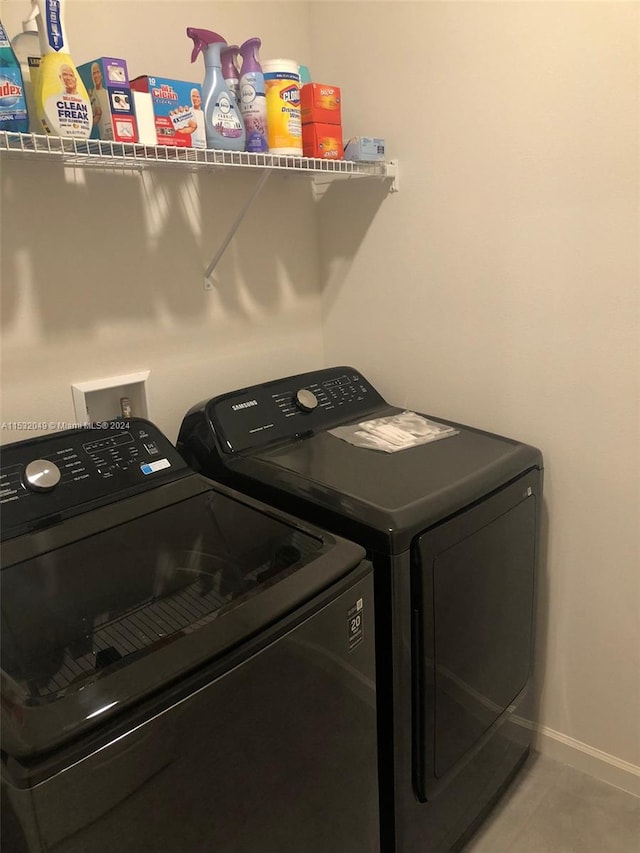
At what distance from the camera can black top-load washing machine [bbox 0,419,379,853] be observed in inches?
32.3

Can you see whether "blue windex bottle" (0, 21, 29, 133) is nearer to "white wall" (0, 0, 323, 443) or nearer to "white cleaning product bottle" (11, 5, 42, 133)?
"white cleaning product bottle" (11, 5, 42, 133)

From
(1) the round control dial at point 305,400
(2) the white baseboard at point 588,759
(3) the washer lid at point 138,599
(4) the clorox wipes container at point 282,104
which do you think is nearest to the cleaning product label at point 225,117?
(4) the clorox wipes container at point 282,104

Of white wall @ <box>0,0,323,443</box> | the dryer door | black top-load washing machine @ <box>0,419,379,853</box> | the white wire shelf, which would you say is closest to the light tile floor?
the dryer door

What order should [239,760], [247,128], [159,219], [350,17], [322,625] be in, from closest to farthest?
[239,760] < [322,625] < [247,128] < [159,219] < [350,17]

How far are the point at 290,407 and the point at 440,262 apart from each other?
1.95 ft

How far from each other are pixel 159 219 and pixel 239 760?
1.30 m

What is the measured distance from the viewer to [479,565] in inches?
58.9

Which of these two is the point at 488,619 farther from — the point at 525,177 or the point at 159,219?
the point at 159,219

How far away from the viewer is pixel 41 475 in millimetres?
1317

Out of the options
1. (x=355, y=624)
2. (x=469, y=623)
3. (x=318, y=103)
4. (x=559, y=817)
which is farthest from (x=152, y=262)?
(x=559, y=817)

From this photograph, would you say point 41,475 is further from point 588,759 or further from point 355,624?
point 588,759

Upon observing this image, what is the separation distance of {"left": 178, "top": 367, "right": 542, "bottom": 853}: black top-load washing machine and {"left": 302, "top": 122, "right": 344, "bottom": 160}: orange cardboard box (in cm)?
61

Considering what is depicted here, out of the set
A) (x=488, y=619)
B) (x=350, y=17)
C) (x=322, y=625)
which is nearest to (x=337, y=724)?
(x=322, y=625)

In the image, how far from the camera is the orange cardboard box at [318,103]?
5.49 feet
